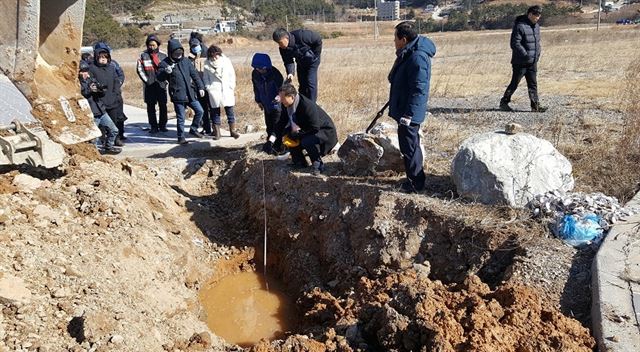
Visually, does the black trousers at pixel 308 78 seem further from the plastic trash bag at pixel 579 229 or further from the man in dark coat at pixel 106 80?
the plastic trash bag at pixel 579 229

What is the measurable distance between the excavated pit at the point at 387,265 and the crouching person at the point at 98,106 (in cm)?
170

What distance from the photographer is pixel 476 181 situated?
464 cm

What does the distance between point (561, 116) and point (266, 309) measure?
19.2 feet

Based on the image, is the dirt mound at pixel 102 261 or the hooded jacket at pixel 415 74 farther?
the hooded jacket at pixel 415 74

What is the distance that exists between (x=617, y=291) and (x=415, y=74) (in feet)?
7.52

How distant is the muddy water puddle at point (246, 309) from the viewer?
185 inches

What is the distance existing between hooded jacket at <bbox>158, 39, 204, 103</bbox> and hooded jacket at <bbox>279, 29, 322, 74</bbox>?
4.71ft

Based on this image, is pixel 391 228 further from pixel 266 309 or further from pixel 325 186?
pixel 266 309

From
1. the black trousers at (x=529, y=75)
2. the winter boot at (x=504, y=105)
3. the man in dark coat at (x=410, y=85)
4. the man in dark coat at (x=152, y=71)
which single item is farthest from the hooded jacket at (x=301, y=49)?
the winter boot at (x=504, y=105)

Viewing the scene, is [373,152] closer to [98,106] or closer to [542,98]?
[98,106]

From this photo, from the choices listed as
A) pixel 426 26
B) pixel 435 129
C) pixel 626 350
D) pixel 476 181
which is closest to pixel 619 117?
pixel 435 129

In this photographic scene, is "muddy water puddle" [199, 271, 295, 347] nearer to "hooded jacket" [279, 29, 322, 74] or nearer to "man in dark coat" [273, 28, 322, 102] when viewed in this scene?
"man in dark coat" [273, 28, 322, 102]

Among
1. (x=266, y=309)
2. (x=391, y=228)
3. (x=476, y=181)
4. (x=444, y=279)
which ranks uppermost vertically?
(x=476, y=181)

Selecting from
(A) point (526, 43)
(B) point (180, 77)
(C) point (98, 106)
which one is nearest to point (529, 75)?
(A) point (526, 43)
